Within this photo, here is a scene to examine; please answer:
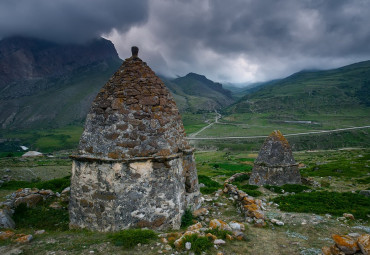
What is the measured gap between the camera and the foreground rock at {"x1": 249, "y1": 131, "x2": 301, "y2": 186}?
1820 centimetres

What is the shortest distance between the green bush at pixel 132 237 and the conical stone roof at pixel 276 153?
47.2 feet

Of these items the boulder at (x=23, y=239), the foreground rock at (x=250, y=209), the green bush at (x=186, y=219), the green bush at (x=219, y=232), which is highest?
the boulder at (x=23, y=239)

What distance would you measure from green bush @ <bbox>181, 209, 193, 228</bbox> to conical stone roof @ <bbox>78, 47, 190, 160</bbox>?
251 centimetres

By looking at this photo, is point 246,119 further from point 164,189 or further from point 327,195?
point 164,189

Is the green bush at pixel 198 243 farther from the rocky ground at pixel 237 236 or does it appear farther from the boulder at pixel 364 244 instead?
the boulder at pixel 364 244

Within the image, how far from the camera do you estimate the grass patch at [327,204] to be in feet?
35.4

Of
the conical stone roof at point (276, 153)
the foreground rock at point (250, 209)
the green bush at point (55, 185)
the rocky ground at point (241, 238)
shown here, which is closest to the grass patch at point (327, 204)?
the rocky ground at point (241, 238)

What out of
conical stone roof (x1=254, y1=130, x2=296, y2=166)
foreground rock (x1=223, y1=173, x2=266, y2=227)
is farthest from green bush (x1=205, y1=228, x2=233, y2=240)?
conical stone roof (x1=254, y1=130, x2=296, y2=166)

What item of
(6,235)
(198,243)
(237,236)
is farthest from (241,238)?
(6,235)

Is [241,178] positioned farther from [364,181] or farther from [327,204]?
[364,181]

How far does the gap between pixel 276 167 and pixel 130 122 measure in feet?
47.7

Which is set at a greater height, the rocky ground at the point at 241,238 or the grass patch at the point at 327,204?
the rocky ground at the point at 241,238

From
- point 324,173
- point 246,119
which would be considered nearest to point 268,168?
point 324,173

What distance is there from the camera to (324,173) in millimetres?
26125
